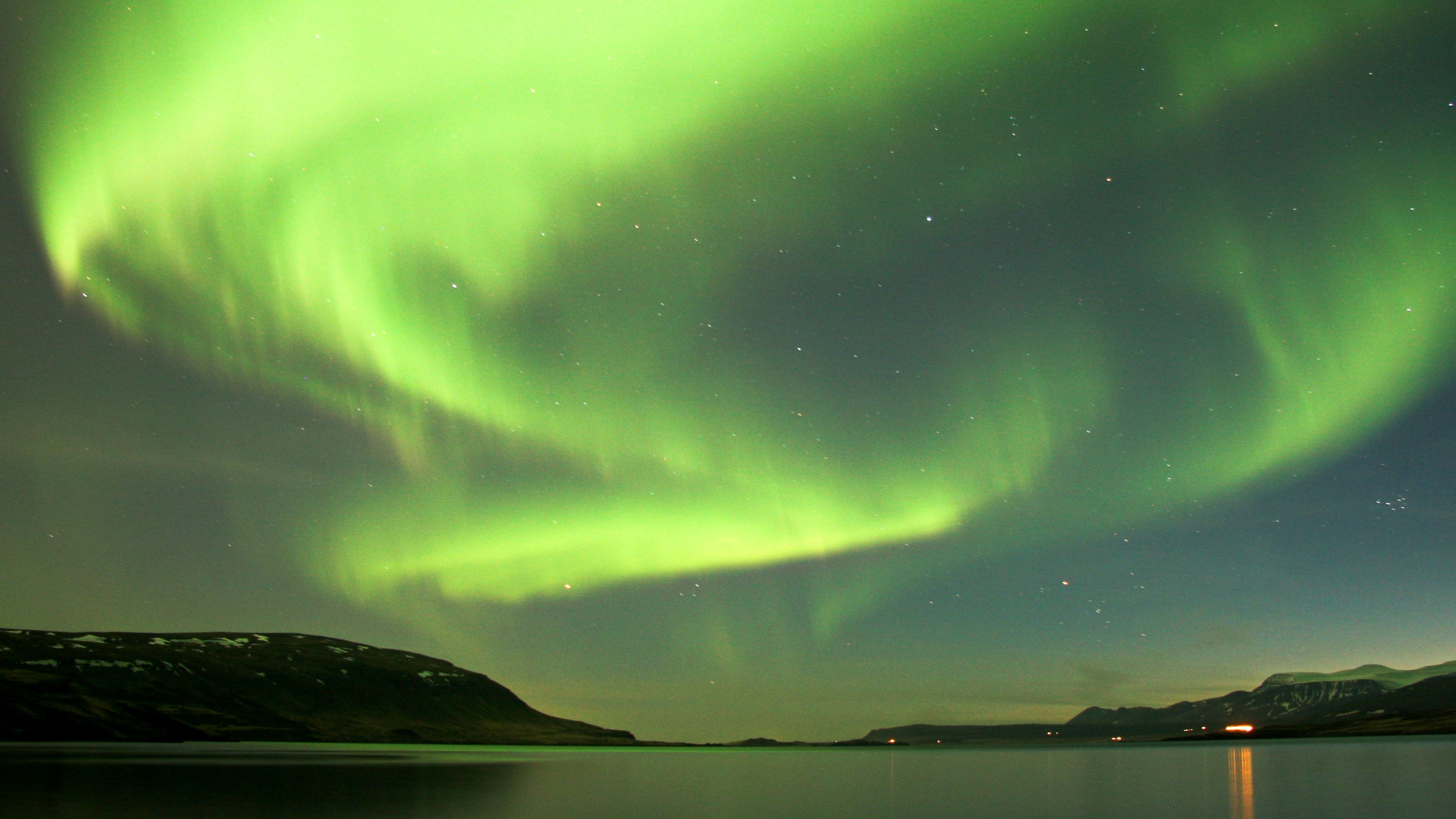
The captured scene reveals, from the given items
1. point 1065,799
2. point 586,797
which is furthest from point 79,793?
point 1065,799

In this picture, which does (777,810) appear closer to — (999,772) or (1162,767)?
(999,772)

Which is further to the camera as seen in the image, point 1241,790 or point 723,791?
point 723,791

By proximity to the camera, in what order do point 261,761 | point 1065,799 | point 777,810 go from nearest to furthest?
point 777,810
point 1065,799
point 261,761

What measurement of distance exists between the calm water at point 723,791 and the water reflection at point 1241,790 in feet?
0.60

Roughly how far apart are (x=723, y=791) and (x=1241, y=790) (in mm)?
24228

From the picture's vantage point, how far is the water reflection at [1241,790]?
30372 mm

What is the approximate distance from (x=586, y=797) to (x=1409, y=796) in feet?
108

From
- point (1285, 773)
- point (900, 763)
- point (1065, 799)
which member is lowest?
point (900, 763)

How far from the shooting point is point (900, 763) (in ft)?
351

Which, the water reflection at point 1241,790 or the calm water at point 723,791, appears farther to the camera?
the calm water at point 723,791

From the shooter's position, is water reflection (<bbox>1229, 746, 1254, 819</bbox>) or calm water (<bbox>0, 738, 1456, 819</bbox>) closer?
water reflection (<bbox>1229, 746, 1254, 819</bbox>)

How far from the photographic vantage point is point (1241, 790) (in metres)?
43.8

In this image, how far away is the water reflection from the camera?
99.6 ft

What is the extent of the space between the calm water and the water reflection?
0.18 meters
